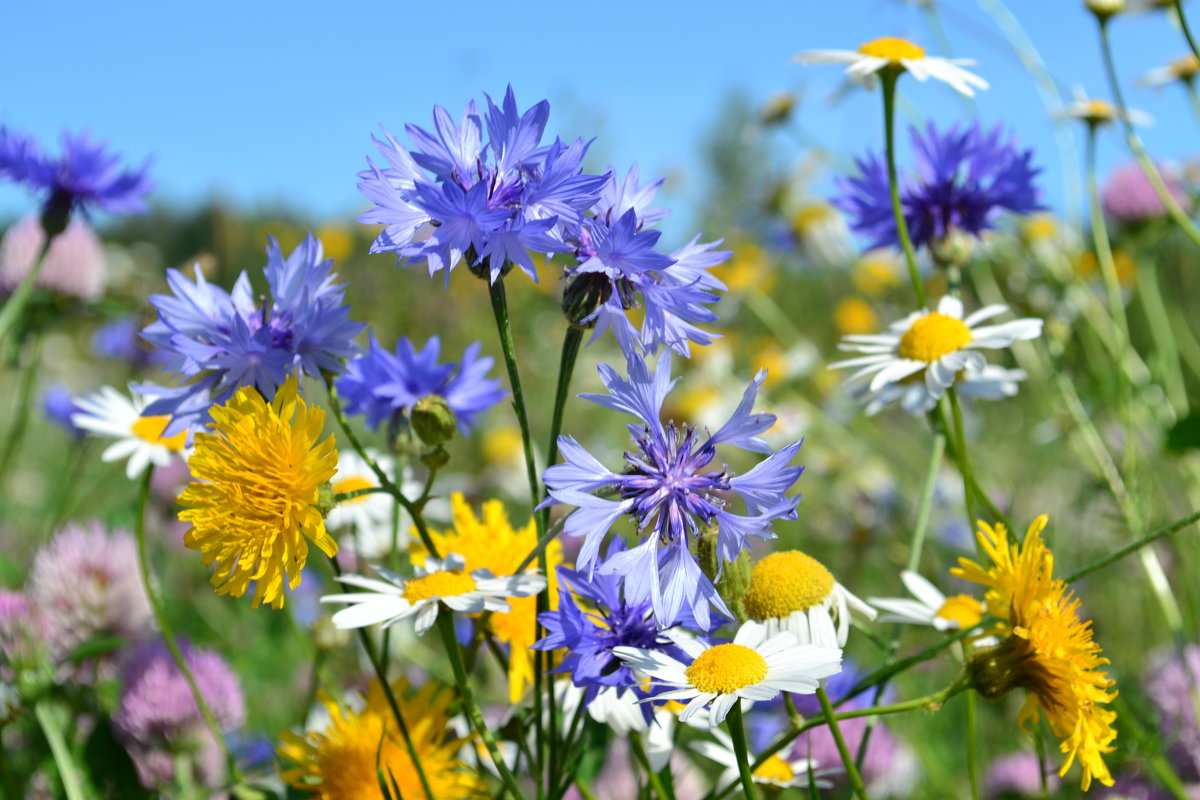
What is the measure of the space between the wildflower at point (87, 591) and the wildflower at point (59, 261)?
0.48 m

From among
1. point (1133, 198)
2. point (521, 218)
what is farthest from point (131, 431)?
point (1133, 198)

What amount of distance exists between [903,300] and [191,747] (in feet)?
15.2

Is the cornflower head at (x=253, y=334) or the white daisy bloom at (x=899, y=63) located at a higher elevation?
the white daisy bloom at (x=899, y=63)

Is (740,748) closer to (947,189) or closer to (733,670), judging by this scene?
(733,670)

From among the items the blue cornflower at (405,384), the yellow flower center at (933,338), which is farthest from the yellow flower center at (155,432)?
the yellow flower center at (933,338)

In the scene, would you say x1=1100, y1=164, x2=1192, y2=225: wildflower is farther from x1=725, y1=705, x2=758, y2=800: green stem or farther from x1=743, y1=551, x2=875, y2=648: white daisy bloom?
x1=725, y1=705, x2=758, y2=800: green stem

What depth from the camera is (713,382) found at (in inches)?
102

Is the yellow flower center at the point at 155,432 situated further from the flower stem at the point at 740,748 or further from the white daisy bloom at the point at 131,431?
the flower stem at the point at 740,748

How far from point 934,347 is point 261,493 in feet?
1.89

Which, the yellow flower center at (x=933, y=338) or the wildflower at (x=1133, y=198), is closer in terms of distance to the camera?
the yellow flower center at (x=933, y=338)

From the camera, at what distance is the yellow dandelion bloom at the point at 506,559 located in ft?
2.69

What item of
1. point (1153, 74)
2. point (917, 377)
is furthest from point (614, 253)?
point (1153, 74)

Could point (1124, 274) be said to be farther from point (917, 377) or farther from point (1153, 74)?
point (917, 377)

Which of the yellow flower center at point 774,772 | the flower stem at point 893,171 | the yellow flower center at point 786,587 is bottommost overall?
the yellow flower center at point 774,772
